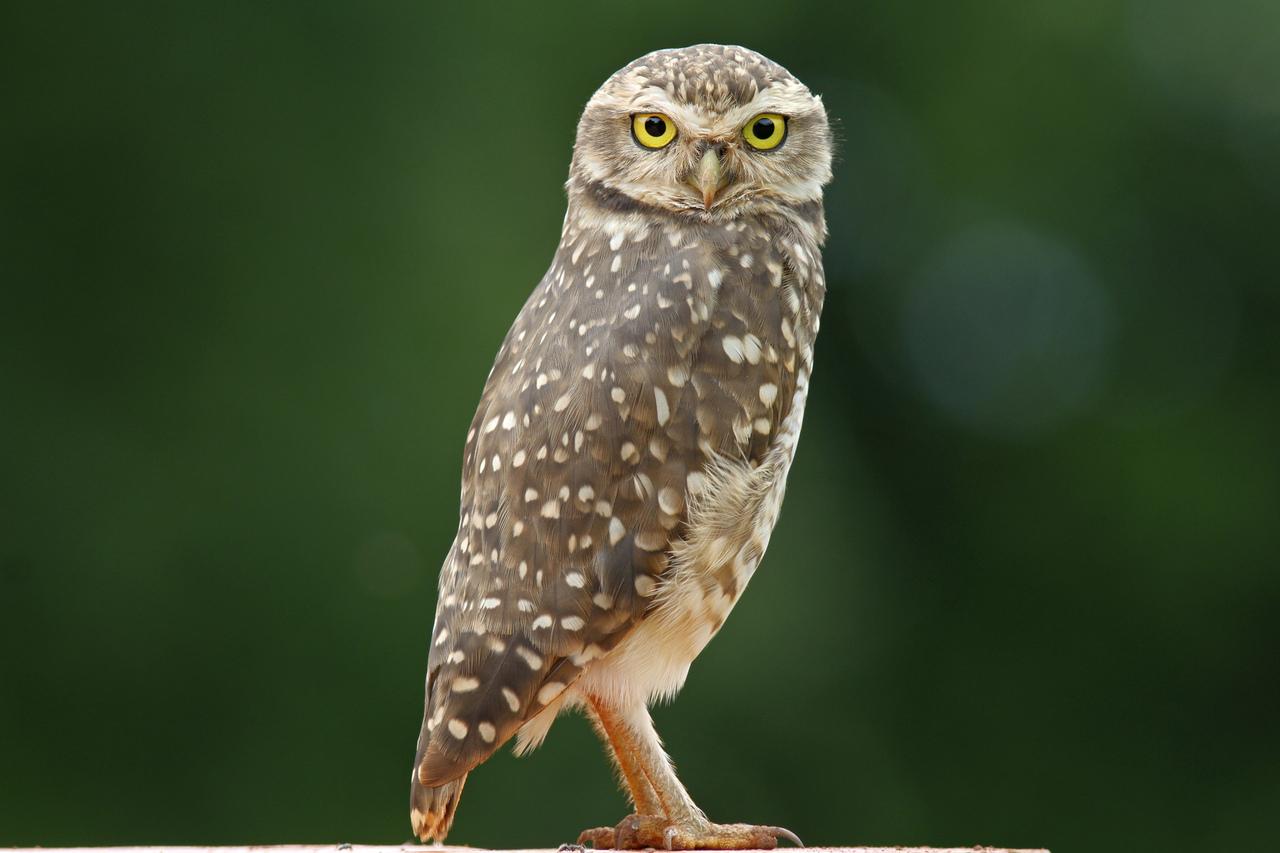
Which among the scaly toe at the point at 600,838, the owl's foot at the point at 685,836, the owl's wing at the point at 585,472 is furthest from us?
the scaly toe at the point at 600,838

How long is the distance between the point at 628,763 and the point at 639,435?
655mm

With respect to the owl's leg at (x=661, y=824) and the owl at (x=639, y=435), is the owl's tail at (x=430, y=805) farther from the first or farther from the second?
the owl's leg at (x=661, y=824)

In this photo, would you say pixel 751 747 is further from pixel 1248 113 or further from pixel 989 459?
pixel 1248 113

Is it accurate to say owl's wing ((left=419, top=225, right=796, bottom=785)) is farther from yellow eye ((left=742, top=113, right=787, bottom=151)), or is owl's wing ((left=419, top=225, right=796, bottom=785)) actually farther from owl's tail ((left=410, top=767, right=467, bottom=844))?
yellow eye ((left=742, top=113, right=787, bottom=151))

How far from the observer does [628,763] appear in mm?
3119

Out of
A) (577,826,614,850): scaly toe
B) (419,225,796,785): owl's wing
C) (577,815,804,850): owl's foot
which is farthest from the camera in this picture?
(577,826,614,850): scaly toe

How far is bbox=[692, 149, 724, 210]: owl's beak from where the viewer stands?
3033 mm

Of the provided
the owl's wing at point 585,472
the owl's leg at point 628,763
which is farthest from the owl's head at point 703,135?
the owl's leg at point 628,763

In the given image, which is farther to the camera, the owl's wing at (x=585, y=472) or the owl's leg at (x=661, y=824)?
the owl's leg at (x=661, y=824)

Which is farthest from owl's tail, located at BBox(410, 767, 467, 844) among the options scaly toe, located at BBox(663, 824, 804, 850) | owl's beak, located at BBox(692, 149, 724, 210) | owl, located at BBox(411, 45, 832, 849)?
owl's beak, located at BBox(692, 149, 724, 210)

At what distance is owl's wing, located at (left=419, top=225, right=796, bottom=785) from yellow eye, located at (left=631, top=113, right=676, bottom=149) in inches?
8.1

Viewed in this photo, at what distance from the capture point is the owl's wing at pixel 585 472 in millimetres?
2854

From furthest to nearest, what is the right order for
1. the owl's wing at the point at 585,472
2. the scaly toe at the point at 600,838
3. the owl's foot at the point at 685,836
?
1. the scaly toe at the point at 600,838
2. the owl's foot at the point at 685,836
3. the owl's wing at the point at 585,472

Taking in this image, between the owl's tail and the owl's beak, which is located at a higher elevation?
the owl's beak
